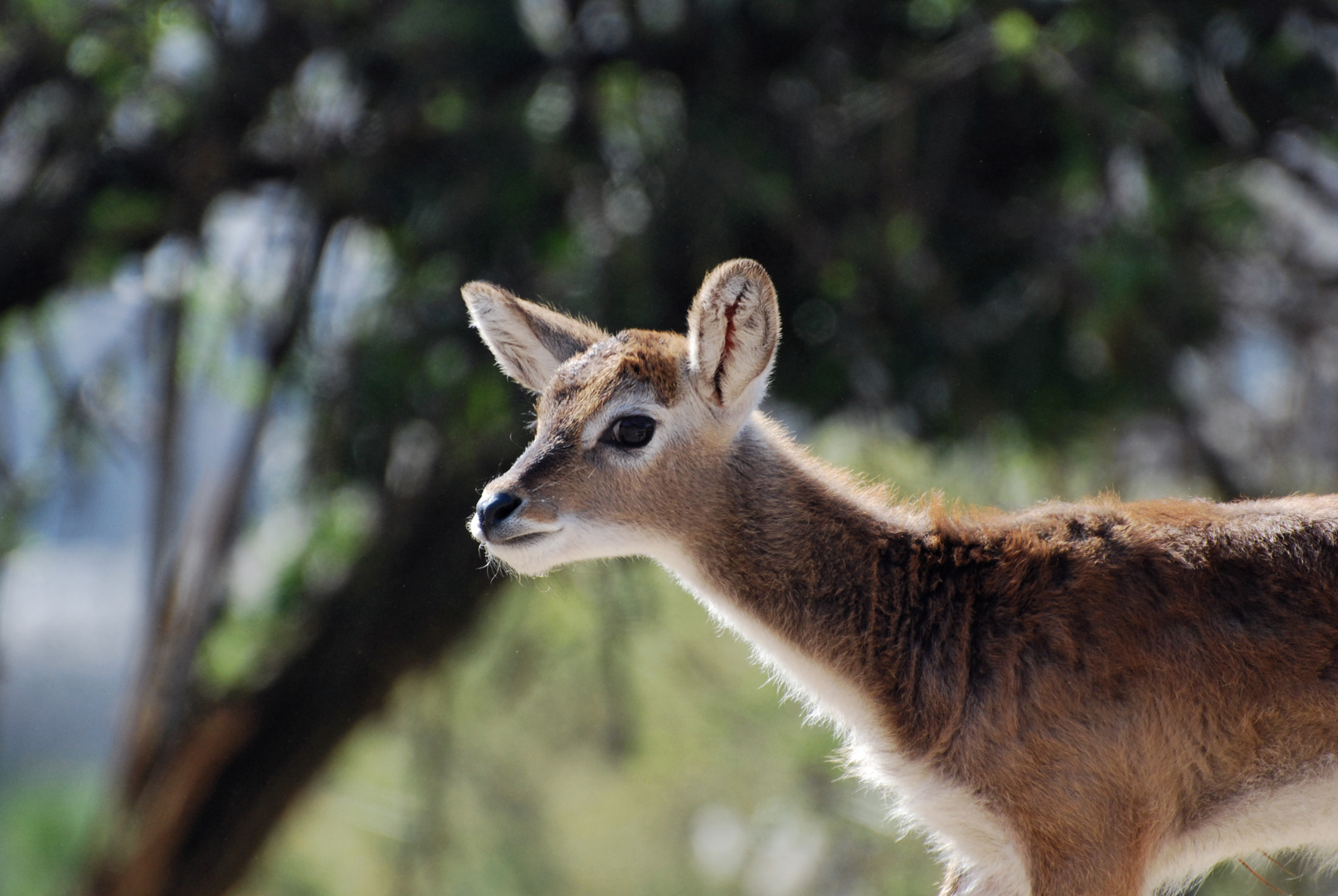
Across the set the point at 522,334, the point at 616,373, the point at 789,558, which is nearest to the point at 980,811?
the point at 789,558

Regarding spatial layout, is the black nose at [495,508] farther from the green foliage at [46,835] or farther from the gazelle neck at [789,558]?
the green foliage at [46,835]

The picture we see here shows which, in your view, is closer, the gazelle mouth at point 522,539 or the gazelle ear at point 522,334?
the gazelle mouth at point 522,539

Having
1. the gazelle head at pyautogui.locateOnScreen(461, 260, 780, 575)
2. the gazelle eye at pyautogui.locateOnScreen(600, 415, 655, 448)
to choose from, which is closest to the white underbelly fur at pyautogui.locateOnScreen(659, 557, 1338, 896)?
the gazelle head at pyautogui.locateOnScreen(461, 260, 780, 575)

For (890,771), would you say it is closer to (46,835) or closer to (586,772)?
(46,835)

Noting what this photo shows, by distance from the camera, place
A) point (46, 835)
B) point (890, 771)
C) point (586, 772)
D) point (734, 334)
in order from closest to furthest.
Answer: point (890, 771) < point (734, 334) < point (46, 835) < point (586, 772)

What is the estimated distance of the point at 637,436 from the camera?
4.02m

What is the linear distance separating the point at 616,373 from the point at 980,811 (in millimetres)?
1605

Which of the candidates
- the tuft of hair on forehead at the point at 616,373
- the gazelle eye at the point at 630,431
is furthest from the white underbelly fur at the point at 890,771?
the tuft of hair on forehead at the point at 616,373

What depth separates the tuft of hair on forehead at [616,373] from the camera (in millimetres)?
4020

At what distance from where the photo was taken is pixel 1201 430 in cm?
822

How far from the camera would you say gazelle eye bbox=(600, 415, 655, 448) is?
4.00 metres

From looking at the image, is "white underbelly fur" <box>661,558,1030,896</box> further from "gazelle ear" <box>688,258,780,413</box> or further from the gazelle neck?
"gazelle ear" <box>688,258,780,413</box>

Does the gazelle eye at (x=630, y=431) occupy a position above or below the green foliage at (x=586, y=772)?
above

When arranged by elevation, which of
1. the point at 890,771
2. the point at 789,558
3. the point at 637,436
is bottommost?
the point at 890,771
